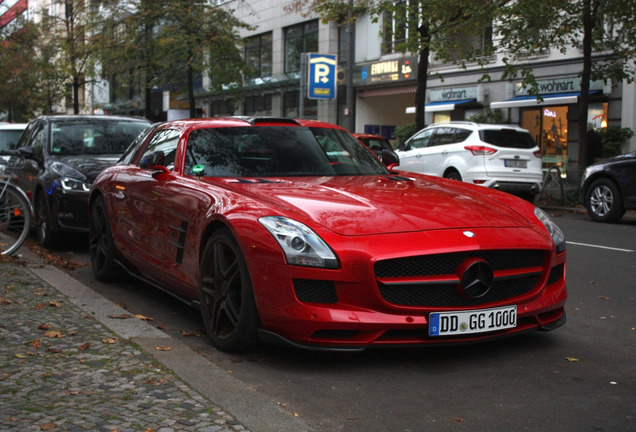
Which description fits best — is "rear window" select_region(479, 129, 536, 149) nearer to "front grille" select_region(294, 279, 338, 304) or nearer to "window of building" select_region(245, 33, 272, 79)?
"front grille" select_region(294, 279, 338, 304)

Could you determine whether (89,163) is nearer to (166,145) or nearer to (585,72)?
(166,145)

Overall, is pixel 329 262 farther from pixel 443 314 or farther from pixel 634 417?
pixel 634 417

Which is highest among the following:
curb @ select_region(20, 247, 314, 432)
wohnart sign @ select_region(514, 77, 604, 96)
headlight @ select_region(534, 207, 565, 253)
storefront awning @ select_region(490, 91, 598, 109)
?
wohnart sign @ select_region(514, 77, 604, 96)

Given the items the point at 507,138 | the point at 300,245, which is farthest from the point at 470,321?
the point at 507,138

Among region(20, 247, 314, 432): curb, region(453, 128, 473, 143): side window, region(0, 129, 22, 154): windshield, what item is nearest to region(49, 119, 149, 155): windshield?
region(20, 247, 314, 432): curb

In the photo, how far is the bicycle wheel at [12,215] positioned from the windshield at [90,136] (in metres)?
1.97

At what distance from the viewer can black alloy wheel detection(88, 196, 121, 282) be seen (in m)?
7.28

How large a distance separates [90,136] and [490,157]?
9.13 meters

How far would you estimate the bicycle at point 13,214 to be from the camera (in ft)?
27.8

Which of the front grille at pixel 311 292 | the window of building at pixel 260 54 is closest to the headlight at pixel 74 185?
the front grille at pixel 311 292

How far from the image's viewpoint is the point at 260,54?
42312 millimetres

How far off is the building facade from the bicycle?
13342 millimetres

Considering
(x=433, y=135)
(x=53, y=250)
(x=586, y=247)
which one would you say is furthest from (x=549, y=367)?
(x=433, y=135)

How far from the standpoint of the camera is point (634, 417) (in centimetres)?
371
